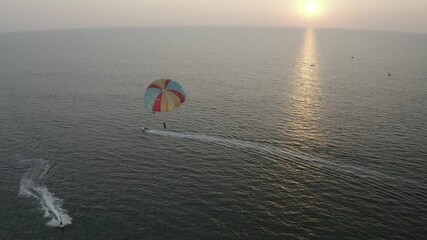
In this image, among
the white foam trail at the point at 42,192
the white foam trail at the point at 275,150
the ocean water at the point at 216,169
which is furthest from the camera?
the white foam trail at the point at 275,150

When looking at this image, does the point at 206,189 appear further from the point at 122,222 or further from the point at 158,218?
the point at 122,222

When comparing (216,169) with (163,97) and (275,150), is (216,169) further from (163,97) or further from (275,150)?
(163,97)

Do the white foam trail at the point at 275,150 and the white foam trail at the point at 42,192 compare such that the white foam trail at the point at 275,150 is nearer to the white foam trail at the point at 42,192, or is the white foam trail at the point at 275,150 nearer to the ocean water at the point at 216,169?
the ocean water at the point at 216,169

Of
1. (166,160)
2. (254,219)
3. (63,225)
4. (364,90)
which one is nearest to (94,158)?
(166,160)

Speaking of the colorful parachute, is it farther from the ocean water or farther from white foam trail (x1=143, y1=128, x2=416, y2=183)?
white foam trail (x1=143, y1=128, x2=416, y2=183)

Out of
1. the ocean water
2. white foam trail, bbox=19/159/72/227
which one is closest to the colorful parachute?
the ocean water

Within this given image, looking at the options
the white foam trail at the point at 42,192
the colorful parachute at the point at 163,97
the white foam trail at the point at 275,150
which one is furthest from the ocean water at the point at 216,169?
the colorful parachute at the point at 163,97
